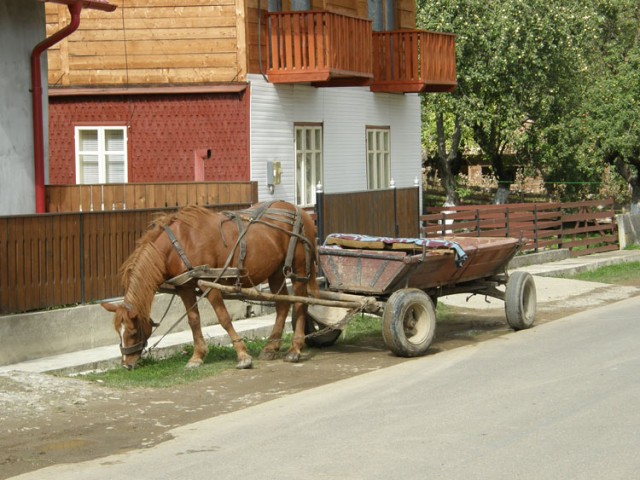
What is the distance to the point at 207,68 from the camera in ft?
68.5

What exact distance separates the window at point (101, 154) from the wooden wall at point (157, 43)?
0.97 m

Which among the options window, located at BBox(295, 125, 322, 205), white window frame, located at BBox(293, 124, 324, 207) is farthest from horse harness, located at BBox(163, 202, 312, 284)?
window, located at BBox(295, 125, 322, 205)

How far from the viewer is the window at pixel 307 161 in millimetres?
22875

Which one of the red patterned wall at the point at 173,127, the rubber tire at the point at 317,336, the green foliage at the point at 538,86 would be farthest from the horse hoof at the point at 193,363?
the green foliage at the point at 538,86

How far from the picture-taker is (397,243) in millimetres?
13961

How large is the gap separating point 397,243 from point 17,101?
18.6 ft

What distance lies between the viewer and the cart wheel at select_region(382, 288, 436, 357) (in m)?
13.1

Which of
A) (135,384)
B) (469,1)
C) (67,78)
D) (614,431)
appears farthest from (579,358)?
(469,1)

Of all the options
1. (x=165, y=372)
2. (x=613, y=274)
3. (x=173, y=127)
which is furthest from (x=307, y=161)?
(x=165, y=372)

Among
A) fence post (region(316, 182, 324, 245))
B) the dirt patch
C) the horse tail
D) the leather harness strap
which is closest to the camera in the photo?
the dirt patch

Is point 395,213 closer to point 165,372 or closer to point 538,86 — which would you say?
point 165,372

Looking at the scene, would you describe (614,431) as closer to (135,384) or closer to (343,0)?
(135,384)

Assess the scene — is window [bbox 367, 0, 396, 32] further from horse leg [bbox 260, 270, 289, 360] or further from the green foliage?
horse leg [bbox 260, 270, 289, 360]

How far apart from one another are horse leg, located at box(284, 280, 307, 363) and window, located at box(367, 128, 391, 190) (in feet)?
40.2
